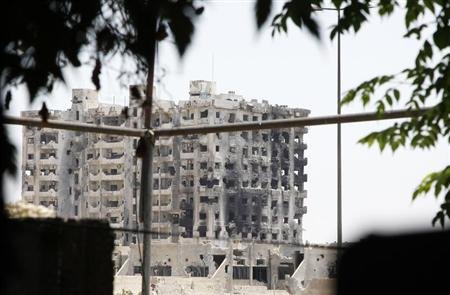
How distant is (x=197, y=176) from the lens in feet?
379

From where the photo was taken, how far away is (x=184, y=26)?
2049 mm

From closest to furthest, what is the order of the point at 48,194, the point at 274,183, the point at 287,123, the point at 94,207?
the point at 287,123, the point at 94,207, the point at 274,183, the point at 48,194

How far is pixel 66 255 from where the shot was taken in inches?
94.1

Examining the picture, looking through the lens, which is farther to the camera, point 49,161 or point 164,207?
point 49,161

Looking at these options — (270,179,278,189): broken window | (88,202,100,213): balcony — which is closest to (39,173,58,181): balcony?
(88,202,100,213): balcony

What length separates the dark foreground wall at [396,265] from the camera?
6.85 feet

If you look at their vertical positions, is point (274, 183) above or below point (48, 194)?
above

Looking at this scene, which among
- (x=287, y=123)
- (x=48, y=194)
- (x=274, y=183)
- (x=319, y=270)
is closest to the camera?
(x=319, y=270)

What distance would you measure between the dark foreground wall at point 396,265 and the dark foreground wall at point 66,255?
57 cm

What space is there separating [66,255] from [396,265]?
2.41 feet

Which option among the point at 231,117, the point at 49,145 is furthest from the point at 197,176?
the point at 49,145

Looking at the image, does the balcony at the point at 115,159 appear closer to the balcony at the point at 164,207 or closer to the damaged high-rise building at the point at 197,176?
the damaged high-rise building at the point at 197,176

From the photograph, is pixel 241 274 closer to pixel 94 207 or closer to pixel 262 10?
pixel 94 207

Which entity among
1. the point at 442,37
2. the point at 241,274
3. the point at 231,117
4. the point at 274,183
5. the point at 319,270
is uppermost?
the point at 231,117
